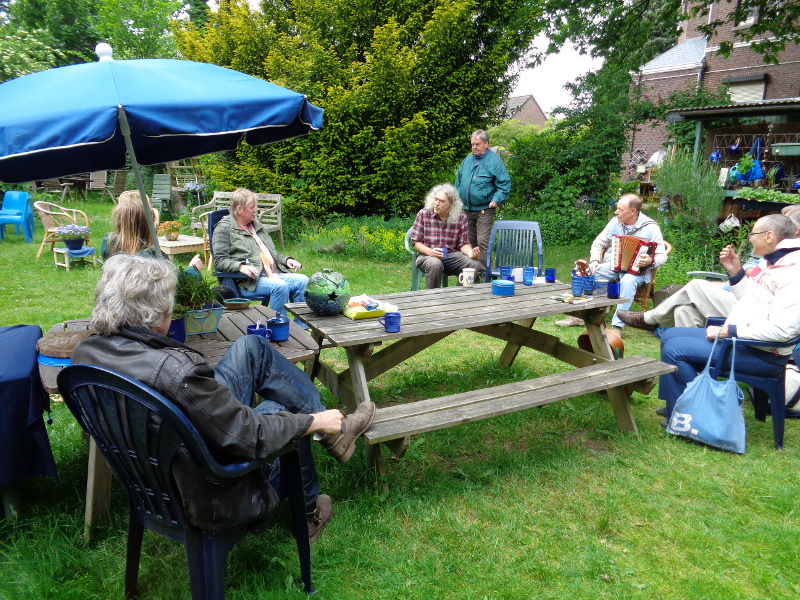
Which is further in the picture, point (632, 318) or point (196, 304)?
point (632, 318)

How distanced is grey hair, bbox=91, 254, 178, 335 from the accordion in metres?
4.62

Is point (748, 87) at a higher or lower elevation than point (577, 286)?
higher

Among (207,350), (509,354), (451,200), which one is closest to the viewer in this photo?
(207,350)

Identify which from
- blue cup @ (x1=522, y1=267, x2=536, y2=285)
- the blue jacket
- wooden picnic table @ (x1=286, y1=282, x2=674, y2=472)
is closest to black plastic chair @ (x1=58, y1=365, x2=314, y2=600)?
wooden picnic table @ (x1=286, y1=282, x2=674, y2=472)

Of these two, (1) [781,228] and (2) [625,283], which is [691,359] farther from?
(2) [625,283]

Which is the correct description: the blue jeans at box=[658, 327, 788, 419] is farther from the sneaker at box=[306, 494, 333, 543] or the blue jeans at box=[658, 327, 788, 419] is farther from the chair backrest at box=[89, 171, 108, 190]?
the chair backrest at box=[89, 171, 108, 190]

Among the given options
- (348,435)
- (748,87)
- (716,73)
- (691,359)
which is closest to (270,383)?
(348,435)

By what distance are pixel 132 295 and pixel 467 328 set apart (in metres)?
1.93

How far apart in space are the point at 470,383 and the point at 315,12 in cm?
801

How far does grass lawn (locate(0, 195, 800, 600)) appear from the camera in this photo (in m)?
2.21

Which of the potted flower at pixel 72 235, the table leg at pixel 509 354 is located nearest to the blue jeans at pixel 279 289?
the table leg at pixel 509 354

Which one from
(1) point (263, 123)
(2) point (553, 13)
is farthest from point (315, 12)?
(1) point (263, 123)

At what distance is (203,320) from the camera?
2811 millimetres

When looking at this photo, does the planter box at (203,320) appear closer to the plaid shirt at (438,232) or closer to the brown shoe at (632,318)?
the plaid shirt at (438,232)
